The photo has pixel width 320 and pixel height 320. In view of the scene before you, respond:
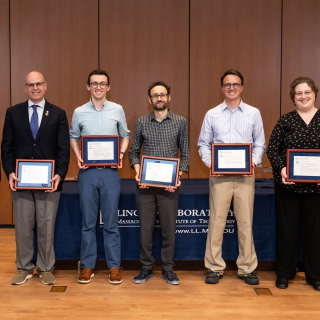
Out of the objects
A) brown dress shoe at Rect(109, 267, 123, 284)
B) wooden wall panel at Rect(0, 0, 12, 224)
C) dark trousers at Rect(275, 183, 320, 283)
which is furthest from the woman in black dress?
wooden wall panel at Rect(0, 0, 12, 224)

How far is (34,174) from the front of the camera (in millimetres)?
2580

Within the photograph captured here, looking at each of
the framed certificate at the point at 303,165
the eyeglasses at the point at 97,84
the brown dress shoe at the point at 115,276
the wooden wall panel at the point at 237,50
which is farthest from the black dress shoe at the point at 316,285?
the wooden wall panel at the point at 237,50

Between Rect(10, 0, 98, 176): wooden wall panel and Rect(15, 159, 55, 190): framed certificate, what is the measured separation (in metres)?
2.28

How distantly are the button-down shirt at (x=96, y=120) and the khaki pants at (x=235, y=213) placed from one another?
0.97 m

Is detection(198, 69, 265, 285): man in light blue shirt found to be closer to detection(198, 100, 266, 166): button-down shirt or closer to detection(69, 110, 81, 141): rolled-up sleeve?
detection(198, 100, 266, 166): button-down shirt

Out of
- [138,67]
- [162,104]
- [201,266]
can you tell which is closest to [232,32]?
[138,67]

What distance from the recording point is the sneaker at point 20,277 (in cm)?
270

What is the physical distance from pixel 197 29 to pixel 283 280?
340 cm

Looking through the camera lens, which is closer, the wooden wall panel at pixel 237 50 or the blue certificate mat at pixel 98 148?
the blue certificate mat at pixel 98 148

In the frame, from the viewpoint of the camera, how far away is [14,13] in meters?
4.50

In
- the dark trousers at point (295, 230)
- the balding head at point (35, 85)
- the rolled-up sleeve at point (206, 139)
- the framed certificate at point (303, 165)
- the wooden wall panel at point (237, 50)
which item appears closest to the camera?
the framed certificate at point (303, 165)

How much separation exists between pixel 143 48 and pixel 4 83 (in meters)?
2.06

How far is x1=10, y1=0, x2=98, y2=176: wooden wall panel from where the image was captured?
14.7 ft

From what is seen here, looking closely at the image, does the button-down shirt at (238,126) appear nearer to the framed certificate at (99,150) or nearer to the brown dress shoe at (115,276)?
the framed certificate at (99,150)
